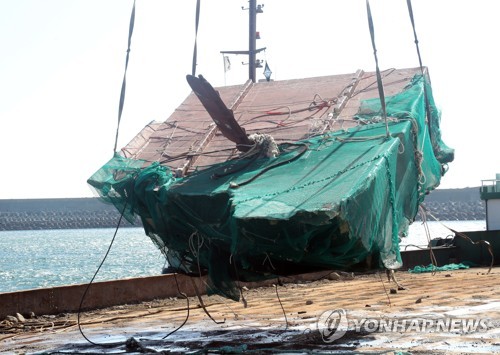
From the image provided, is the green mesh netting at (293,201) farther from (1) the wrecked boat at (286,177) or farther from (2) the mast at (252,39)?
(2) the mast at (252,39)

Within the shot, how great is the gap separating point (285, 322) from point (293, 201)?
3253 mm

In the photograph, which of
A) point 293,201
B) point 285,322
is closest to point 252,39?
point 285,322

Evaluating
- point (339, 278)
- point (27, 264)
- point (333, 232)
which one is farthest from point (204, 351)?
point (27, 264)

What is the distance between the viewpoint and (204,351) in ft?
28.4

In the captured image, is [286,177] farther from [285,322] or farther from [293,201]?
[285,322]

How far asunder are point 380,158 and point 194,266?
2.32 metres

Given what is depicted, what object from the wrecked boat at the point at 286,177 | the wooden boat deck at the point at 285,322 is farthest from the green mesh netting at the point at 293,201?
the wooden boat deck at the point at 285,322

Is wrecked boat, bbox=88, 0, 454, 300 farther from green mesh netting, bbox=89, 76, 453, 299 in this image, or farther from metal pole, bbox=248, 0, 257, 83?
metal pole, bbox=248, 0, 257, 83

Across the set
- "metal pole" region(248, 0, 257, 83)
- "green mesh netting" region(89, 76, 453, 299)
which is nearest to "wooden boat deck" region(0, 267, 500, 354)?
"green mesh netting" region(89, 76, 453, 299)

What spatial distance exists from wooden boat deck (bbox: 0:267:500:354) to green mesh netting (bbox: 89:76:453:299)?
0.80m

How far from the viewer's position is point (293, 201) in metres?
7.91

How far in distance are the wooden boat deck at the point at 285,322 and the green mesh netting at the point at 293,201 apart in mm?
805

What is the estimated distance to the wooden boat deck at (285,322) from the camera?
8703mm

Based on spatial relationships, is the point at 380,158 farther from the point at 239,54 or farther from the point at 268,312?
the point at 239,54
